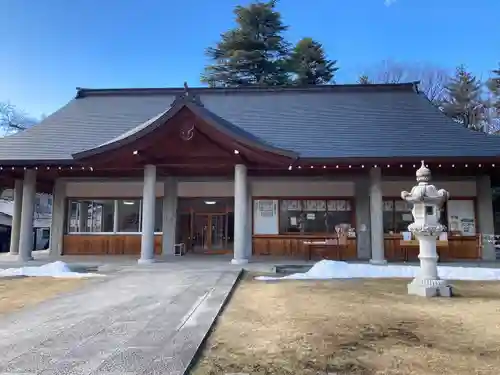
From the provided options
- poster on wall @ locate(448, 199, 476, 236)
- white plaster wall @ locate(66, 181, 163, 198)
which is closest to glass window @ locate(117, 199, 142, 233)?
white plaster wall @ locate(66, 181, 163, 198)

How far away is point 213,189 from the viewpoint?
14234 millimetres

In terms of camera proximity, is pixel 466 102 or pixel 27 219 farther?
pixel 466 102

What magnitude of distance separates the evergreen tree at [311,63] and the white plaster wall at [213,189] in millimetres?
18877

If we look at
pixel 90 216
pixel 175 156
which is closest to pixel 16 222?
pixel 90 216

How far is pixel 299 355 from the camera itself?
3943 mm

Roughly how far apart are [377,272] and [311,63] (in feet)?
80.6

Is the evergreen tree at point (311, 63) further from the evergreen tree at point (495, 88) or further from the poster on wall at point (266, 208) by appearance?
the poster on wall at point (266, 208)

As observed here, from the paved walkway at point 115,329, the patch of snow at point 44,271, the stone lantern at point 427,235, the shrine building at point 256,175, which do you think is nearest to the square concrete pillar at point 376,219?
the shrine building at point 256,175

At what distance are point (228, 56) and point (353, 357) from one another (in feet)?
97.3

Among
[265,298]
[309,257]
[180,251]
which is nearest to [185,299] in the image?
[265,298]

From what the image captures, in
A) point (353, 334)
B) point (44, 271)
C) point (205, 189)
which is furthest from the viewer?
point (205, 189)

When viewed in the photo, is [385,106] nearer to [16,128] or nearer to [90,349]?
[90,349]

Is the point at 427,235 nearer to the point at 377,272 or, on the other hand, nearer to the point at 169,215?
the point at 377,272

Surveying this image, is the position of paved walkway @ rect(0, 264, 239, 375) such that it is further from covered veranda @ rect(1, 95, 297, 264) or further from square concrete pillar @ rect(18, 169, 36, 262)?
square concrete pillar @ rect(18, 169, 36, 262)
